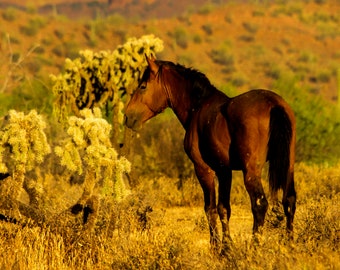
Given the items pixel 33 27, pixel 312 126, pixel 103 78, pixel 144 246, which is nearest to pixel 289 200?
pixel 144 246

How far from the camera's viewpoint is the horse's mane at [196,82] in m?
9.33

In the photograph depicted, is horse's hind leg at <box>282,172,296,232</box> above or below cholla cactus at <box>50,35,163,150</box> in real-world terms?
below

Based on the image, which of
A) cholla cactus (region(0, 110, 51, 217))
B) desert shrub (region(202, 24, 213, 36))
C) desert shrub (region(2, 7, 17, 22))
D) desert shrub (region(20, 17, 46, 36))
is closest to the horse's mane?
cholla cactus (region(0, 110, 51, 217))

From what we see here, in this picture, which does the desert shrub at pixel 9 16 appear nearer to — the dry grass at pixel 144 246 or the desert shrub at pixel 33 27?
the desert shrub at pixel 33 27

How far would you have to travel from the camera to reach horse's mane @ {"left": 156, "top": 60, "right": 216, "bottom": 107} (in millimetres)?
9328

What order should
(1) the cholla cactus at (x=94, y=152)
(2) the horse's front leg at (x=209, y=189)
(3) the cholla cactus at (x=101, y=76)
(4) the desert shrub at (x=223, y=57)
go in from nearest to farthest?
1. (1) the cholla cactus at (x=94, y=152)
2. (2) the horse's front leg at (x=209, y=189)
3. (3) the cholla cactus at (x=101, y=76)
4. (4) the desert shrub at (x=223, y=57)

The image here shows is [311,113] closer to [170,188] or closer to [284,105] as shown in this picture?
[170,188]

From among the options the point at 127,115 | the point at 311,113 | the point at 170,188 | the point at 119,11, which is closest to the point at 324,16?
the point at 119,11

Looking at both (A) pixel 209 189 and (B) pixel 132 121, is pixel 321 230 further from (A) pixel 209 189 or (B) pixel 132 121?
(B) pixel 132 121

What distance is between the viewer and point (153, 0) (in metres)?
133

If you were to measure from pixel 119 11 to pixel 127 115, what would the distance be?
118459 millimetres

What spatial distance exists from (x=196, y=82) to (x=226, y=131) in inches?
42.9

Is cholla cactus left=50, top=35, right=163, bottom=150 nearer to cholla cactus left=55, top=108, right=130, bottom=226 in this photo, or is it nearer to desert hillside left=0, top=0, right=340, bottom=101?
cholla cactus left=55, top=108, right=130, bottom=226

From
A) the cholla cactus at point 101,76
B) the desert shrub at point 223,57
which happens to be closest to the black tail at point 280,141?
the cholla cactus at point 101,76
